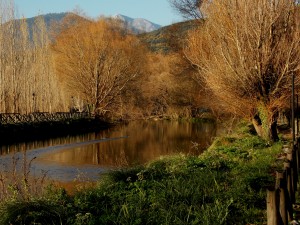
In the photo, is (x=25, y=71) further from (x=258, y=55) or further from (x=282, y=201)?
(x=282, y=201)

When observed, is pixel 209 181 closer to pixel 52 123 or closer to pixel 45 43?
pixel 52 123

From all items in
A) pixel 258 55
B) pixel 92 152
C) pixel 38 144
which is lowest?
pixel 92 152

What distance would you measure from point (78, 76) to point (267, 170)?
34.0 meters

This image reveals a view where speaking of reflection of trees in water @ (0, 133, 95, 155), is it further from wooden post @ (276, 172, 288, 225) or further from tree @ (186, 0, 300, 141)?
wooden post @ (276, 172, 288, 225)

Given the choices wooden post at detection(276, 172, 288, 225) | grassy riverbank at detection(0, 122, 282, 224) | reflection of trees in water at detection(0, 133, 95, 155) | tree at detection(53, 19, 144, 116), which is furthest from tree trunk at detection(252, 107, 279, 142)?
tree at detection(53, 19, 144, 116)

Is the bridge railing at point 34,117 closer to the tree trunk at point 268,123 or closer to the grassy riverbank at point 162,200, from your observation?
the tree trunk at point 268,123

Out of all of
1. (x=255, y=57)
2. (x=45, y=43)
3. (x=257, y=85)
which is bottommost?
(x=257, y=85)

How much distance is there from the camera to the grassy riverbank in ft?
22.3

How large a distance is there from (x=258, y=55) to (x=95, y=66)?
2760 cm

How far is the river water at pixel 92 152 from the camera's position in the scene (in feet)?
55.8

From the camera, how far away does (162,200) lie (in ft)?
25.1

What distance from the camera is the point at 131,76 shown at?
4503cm

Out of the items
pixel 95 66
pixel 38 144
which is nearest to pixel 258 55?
pixel 38 144

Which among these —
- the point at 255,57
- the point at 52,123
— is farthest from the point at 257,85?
the point at 52,123
